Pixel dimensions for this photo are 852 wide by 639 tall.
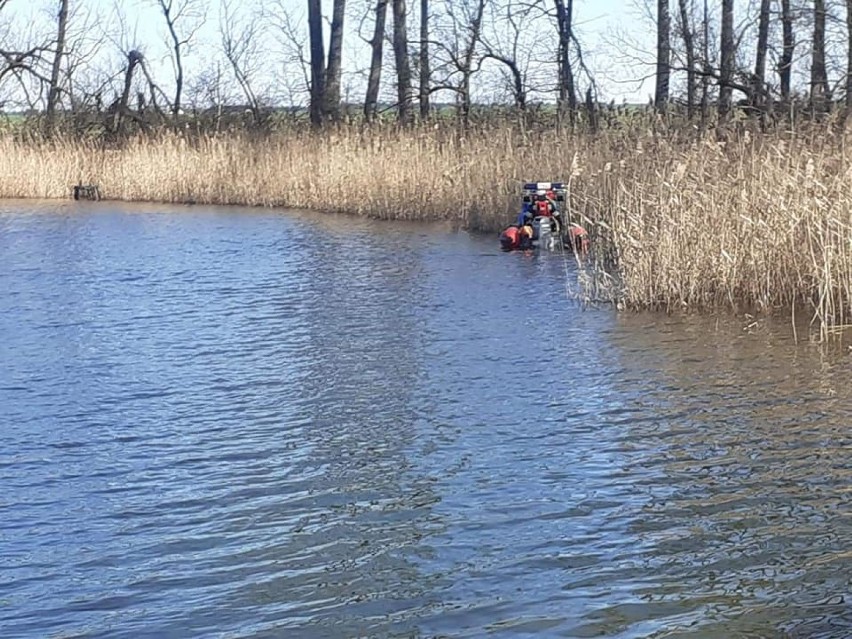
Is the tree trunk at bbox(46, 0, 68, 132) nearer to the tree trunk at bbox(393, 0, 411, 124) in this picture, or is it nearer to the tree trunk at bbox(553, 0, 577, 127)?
the tree trunk at bbox(393, 0, 411, 124)

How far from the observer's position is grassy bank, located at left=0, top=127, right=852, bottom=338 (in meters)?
9.20

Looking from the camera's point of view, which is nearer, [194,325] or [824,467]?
[824,467]

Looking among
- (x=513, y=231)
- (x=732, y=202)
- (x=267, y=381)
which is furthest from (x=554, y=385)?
(x=513, y=231)

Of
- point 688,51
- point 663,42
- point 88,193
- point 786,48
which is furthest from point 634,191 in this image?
point 88,193

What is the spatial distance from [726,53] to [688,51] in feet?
3.16

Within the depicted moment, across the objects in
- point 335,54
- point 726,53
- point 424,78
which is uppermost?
point 335,54

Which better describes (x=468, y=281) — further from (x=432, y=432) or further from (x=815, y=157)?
(x=432, y=432)

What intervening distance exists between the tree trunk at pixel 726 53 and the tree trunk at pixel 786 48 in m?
0.85

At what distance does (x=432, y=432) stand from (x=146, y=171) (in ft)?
58.6

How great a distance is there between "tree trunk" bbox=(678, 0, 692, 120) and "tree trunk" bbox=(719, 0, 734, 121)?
0.47 m

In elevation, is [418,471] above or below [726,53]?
below

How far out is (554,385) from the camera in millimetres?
7301

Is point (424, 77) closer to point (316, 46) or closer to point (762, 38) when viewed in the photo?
point (316, 46)

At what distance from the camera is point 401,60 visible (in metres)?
26.0
